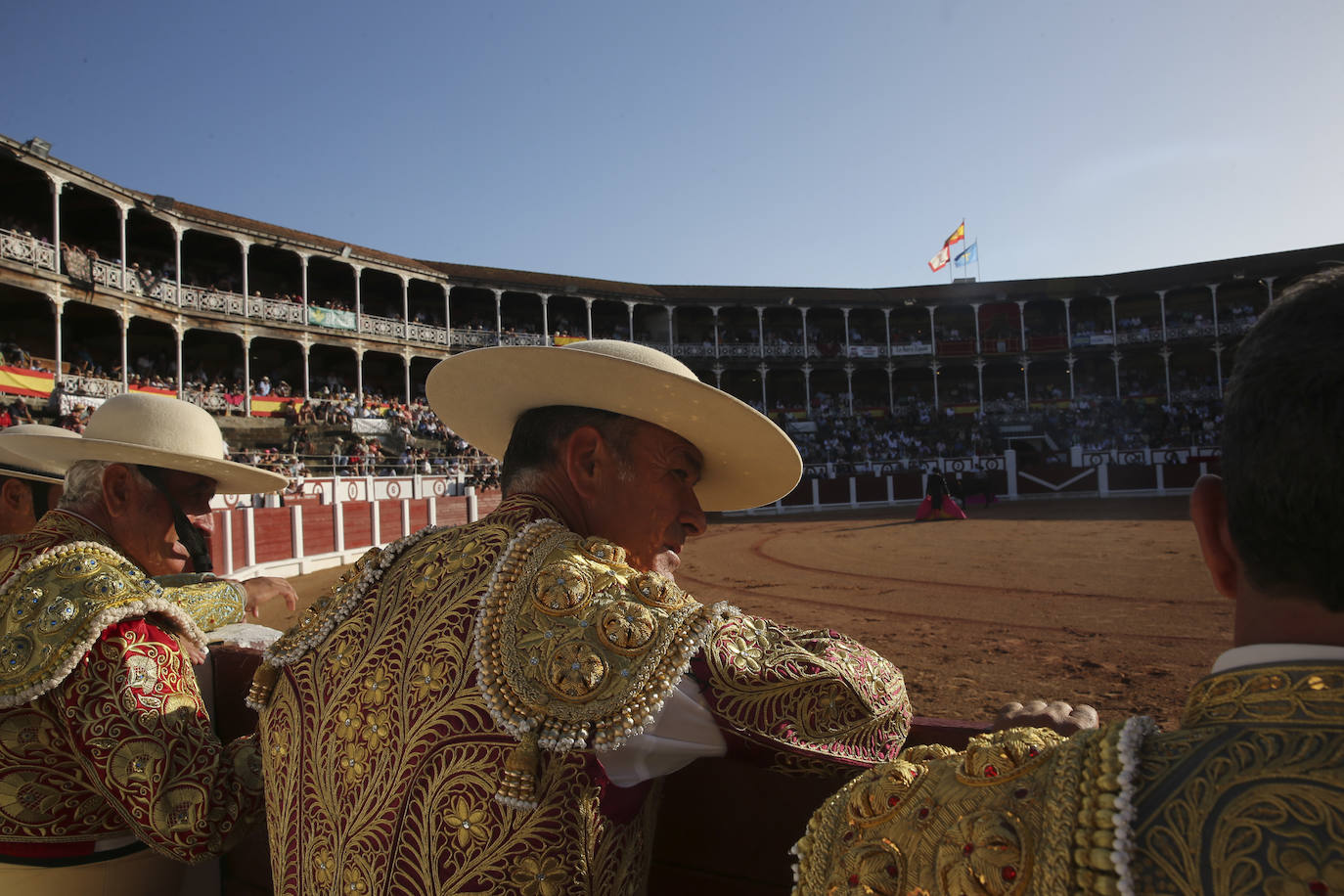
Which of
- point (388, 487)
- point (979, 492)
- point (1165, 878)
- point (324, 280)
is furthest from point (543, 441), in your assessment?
point (324, 280)

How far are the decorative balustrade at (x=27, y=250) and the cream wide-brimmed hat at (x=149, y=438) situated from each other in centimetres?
1923

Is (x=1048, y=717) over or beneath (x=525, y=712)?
beneath

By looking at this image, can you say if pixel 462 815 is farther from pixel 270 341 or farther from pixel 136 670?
pixel 270 341

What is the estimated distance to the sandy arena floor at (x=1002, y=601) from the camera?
14.5 ft

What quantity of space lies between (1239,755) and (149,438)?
2.10m

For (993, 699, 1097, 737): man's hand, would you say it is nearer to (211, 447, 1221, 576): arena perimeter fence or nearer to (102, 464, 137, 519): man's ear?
(211, 447, 1221, 576): arena perimeter fence

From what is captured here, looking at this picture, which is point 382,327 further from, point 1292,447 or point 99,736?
point 1292,447

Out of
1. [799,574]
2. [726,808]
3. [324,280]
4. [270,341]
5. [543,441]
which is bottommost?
[799,574]

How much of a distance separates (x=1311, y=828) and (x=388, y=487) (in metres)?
16.5

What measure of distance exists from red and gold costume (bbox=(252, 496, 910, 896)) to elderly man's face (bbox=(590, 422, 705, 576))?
0.21 meters

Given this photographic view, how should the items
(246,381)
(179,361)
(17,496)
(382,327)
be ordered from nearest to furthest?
(17,496) → (179,361) → (246,381) → (382,327)

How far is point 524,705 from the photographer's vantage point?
86cm

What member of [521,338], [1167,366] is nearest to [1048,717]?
[521,338]

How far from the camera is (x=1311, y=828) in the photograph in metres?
0.45
